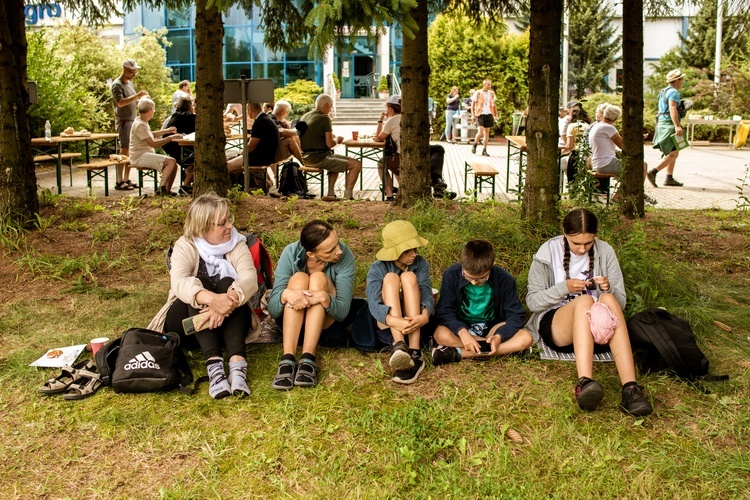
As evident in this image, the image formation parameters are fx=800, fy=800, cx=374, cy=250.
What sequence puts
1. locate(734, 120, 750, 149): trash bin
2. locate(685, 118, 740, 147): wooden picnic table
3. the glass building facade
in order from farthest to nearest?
the glass building facade < locate(685, 118, 740, 147): wooden picnic table < locate(734, 120, 750, 149): trash bin

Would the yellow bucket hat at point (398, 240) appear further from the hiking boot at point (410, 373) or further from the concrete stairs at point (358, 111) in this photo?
the concrete stairs at point (358, 111)

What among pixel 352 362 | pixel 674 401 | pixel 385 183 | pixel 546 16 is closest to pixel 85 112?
pixel 385 183

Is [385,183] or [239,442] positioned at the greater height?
[385,183]

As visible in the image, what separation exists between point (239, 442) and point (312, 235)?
148 centimetres

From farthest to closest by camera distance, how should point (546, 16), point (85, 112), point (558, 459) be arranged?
A: point (85, 112) → point (546, 16) → point (558, 459)

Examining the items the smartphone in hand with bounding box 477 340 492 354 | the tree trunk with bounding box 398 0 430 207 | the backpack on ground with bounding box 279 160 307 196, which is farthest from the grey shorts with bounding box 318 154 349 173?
the smartphone in hand with bounding box 477 340 492 354

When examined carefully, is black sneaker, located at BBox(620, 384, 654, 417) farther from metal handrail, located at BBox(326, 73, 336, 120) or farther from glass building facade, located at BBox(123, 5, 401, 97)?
glass building facade, located at BBox(123, 5, 401, 97)

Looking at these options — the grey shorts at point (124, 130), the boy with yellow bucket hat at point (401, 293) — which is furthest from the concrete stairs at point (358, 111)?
the boy with yellow bucket hat at point (401, 293)

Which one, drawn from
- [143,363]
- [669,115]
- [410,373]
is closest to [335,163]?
[669,115]

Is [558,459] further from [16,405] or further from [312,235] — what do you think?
[16,405]

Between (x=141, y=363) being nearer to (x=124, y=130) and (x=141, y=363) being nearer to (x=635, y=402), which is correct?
(x=635, y=402)

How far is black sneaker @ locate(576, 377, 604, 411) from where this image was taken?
168 inches

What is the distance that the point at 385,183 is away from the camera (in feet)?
38.4

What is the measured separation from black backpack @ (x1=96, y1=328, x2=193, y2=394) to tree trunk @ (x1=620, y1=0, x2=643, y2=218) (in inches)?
228
